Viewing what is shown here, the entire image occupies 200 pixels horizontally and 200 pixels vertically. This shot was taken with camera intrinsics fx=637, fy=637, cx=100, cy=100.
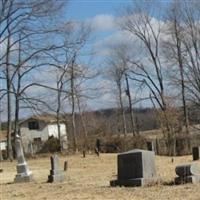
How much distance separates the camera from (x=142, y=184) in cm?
1550

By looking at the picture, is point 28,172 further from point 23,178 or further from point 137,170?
point 137,170

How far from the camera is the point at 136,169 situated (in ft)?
52.0

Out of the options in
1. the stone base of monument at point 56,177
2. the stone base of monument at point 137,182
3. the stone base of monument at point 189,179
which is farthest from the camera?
the stone base of monument at point 56,177

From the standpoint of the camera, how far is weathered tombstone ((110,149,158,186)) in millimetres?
15742

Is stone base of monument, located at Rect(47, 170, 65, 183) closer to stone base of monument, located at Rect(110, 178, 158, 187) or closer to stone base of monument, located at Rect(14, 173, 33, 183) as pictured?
stone base of monument, located at Rect(14, 173, 33, 183)

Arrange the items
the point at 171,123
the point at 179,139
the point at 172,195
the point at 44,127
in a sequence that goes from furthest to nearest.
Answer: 1. the point at 44,127
2. the point at 171,123
3. the point at 179,139
4. the point at 172,195

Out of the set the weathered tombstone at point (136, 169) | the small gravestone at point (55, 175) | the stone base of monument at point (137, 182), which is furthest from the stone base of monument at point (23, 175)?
the stone base of monument at point (137, 182)

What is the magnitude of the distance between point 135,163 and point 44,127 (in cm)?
8830

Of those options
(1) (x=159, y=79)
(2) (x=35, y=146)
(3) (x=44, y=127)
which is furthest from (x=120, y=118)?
(3) (x=44, y=127)

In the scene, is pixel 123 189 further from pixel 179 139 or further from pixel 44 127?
pixel 44 127

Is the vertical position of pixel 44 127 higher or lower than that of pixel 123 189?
higher

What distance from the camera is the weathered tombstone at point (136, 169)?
15742mm

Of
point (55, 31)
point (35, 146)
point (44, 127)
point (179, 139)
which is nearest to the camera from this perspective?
point (55, 31)

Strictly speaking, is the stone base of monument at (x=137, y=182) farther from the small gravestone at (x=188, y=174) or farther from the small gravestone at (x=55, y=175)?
the small gravestone at (x=55, y=175)
